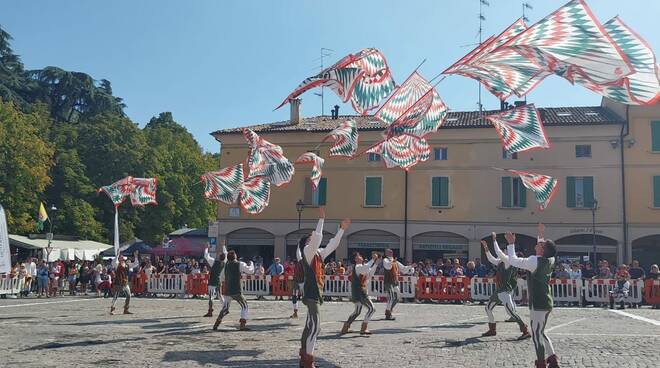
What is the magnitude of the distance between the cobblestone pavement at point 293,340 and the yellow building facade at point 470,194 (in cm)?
1504

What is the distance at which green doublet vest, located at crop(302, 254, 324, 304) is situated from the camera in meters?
10.4

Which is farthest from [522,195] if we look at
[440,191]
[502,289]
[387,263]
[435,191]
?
[502,289]

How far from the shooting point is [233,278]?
49.9 ft

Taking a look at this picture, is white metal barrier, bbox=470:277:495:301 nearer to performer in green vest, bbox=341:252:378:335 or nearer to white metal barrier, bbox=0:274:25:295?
performer in green vest, bbox=341:252:378:335

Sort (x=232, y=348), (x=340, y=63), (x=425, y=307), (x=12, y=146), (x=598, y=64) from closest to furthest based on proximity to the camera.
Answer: (x=598, y=64), (x=232, y=348), (x=340, y=63), (x=425, y=307), (x=12, y=146)

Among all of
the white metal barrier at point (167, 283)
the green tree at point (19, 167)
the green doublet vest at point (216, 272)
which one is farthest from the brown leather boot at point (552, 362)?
the green tree at point (19, 167)

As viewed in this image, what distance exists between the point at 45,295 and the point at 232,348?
19.5 meters

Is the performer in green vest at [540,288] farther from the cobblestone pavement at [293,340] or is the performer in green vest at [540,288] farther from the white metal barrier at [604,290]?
the white metal barrier at [604,290]

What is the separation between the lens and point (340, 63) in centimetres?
1497

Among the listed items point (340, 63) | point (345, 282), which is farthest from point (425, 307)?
point (340, 63)

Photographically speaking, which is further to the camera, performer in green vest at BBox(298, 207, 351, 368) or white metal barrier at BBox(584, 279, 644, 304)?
white metal barrier at BBox(584, 279, 644, 304)

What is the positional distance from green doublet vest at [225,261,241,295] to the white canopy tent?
85.0ft

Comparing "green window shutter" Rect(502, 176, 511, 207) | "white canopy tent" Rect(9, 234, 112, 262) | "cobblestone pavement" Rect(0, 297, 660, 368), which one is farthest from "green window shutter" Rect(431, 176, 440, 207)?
"white canopy tent" Rect(9, 234, 112, 262)

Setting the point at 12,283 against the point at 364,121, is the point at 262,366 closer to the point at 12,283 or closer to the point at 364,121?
the point at 12,283
